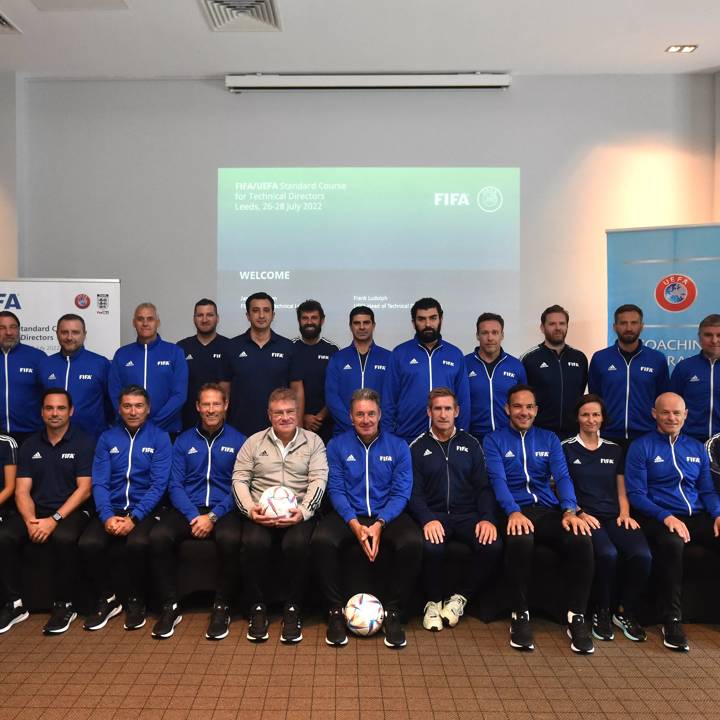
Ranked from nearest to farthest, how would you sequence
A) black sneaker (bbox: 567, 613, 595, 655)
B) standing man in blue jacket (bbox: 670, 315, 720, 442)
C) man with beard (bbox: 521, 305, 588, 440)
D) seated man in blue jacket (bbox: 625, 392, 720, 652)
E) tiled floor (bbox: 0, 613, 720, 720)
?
tiled floor (bbox: 0, 613, 720, 720) < black sneaker (bbox: 567, 613, 595, 655) < seated man in blue jacket (bbox: 625, 392, 720, 652) < standing man in blue jacket (bbox: 670, 315, 720, 442) < man with beard (bbox: 521, 305, 588, 440)

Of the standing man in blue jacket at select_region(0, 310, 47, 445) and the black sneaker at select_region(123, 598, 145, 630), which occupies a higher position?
the standing man in blue jacket at select_region(0, 310, 47, 445)

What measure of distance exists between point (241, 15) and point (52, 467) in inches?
136

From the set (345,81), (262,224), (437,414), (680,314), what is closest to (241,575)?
(437,414)

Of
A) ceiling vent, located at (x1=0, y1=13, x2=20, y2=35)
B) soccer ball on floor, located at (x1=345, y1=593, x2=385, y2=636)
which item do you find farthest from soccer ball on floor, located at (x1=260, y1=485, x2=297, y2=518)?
ceiling vent, located at (x1=0, y1=13, x2=20, y2=35)

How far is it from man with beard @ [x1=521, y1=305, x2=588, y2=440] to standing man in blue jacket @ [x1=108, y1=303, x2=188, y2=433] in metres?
2.46

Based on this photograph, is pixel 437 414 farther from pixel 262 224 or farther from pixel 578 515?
pixel 262 224

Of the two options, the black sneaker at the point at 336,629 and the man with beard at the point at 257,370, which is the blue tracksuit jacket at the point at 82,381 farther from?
the black sneaker at the point at 336,629

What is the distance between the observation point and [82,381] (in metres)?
4.44

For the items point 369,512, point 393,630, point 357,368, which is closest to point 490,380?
point 357,368

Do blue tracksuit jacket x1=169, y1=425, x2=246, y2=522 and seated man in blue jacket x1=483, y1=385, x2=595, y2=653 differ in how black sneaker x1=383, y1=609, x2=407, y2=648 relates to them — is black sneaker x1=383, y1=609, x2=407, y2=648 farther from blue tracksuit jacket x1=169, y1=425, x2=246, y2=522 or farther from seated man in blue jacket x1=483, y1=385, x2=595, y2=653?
blue tracksuit jacket x1=169, y1=425, x2=246, y2=522

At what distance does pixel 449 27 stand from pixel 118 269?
11.7ft

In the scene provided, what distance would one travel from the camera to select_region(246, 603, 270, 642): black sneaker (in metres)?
3.22

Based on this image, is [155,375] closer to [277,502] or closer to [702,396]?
[277,502]

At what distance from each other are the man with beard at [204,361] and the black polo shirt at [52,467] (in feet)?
3.17
